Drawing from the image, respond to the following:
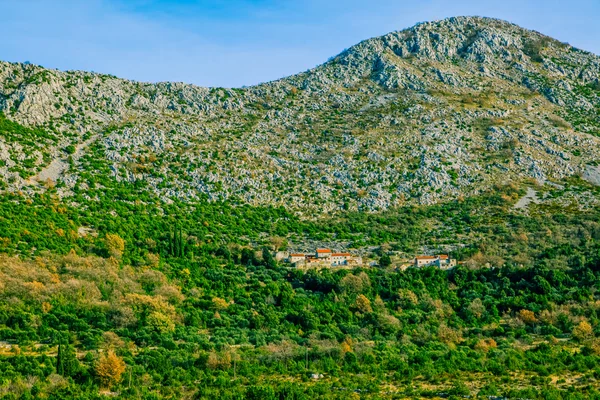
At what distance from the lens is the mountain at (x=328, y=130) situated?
82250 mm

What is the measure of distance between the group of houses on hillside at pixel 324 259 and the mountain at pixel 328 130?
39.6 feet

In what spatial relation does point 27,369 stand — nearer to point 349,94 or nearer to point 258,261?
point 258,261

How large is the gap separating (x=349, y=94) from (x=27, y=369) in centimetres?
7553

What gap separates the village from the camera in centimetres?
6900

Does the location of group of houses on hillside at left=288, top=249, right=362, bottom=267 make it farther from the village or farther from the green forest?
the green forest

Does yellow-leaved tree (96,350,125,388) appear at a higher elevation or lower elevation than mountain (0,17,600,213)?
lower

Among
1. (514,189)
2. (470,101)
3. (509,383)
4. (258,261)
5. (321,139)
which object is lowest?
(509,383)

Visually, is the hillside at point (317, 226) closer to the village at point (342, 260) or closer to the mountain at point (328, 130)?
the mountain at point (328, 130)

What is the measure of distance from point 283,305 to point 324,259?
12.3 m

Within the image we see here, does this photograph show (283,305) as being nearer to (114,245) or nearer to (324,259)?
(324,259)

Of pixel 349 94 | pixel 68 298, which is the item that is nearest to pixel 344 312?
pixel 68 298

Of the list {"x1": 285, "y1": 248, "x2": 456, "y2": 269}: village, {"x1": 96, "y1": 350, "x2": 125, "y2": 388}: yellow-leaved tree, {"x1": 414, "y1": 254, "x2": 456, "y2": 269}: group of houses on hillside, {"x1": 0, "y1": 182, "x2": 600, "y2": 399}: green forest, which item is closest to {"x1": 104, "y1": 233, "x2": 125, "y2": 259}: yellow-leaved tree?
{"x1": 0, "y1": 182, "x2": 600, "y2": 399}: green forest

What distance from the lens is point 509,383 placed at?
40594mm

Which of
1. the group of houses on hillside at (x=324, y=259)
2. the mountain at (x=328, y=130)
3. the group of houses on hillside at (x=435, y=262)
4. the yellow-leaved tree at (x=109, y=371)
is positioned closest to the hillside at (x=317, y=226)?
the yellow-leaved tree at (x=109, y=371)
